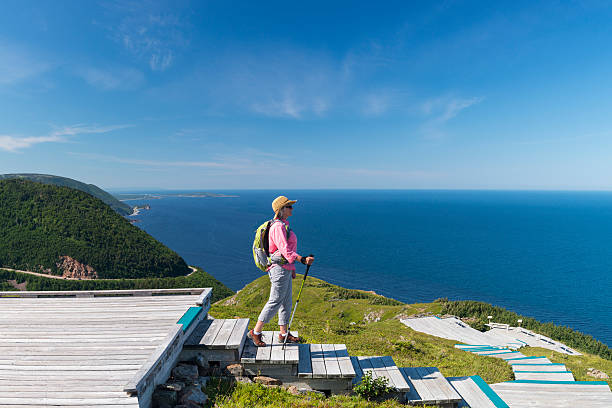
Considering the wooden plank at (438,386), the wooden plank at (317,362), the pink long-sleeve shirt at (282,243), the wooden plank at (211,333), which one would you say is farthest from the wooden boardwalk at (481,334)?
the pink long-sleeve shirt at (282,243)

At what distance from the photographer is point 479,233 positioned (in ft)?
531

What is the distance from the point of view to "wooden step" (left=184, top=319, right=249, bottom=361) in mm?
6174

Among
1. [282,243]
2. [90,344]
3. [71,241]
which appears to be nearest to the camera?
[282,243]

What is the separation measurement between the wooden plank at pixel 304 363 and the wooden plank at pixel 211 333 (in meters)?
2.08

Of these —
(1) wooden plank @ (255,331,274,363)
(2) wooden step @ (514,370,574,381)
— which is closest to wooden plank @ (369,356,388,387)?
(1) wooden plank @ (255,331,274,363)

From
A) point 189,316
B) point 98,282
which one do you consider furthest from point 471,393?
point 98,282

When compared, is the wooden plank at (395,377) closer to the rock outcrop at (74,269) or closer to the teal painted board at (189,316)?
the teal painted board at (189,316)

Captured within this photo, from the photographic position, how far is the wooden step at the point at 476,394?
6910mm

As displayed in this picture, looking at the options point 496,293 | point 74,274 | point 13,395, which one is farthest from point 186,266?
point 13,395

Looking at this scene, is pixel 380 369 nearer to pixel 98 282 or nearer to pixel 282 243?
pixel 282 243

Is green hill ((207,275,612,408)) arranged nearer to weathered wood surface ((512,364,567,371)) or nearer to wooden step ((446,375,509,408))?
weathered wood surface ((512,364,567,371))

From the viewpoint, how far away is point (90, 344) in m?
6.42

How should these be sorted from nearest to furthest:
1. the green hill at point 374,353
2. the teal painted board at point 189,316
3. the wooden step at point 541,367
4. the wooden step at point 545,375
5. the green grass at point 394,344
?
the green hill at point 374,353, the teal painted board at point 189,316, the wooden step at point 545,375, the green grass at point 394,344, the wooden step at point 541,367

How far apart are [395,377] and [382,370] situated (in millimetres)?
361
